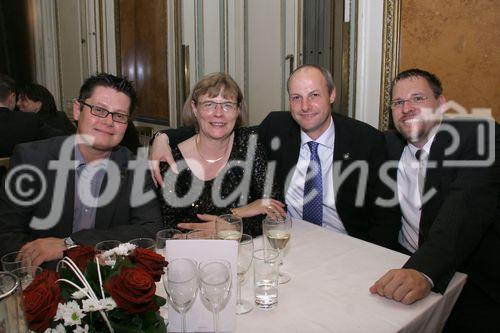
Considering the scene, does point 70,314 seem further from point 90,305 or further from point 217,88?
point 217,88

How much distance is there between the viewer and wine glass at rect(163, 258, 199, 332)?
94cm

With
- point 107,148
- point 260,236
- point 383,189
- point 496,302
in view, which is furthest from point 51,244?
point 496,302

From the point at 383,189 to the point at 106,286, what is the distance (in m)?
1.67

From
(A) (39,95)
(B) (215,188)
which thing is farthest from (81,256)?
(A) (39,95)

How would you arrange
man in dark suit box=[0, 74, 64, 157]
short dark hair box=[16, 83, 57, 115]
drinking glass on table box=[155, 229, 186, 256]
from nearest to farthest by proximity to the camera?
drinking glass on table box=[155, 229, 186, 256], man in dark suit box=[0, 74, 64, 157], short dark hair box=[16, 83, 57, 115]

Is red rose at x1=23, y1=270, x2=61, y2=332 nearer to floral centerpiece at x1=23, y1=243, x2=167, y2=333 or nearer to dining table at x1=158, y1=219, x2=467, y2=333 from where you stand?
floral centerpiece at x1=23, y1=243, x2=167, y2=333

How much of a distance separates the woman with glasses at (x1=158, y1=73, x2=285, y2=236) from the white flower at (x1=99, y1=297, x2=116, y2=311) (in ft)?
4.00

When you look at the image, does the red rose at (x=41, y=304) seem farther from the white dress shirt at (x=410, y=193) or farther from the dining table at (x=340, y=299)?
the white dress shirt at (x=410, y=193)

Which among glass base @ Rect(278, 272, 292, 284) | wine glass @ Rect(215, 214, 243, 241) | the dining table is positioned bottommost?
the dining table

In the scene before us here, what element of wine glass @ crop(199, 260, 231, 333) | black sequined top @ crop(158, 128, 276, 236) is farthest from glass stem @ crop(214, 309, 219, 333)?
black sequined top @ crop(158, 128, 276, 236)

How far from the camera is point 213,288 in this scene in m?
0.96

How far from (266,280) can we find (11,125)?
8.81ft

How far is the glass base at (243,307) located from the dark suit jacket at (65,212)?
709 millimetres

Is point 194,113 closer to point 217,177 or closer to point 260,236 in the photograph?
point 217,177
